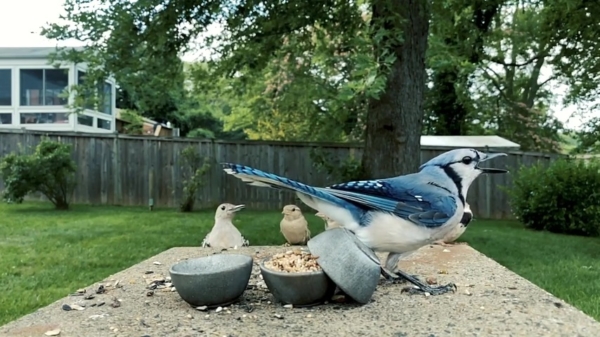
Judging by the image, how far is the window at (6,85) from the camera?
1365 cm

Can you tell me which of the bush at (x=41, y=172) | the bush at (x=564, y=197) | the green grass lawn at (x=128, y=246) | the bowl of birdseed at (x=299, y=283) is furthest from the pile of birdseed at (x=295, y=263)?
the bush at (x=41, y=172)

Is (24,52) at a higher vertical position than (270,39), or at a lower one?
higher

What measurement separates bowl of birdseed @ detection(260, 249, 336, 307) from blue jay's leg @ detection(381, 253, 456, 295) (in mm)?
456

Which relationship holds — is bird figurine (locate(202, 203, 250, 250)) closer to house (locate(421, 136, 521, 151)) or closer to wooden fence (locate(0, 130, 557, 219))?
wooden fence (locate(0, 130, 557, 219))

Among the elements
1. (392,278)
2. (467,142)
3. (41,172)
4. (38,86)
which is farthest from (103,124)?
(392,278)

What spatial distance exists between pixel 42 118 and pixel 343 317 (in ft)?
44.0

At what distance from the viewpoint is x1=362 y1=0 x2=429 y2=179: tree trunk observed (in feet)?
17.9

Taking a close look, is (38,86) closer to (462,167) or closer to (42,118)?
(42,118)

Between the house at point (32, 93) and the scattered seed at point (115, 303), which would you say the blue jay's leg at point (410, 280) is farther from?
the house at point (32, 93)

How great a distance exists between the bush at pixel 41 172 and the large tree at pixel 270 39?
3193 mm

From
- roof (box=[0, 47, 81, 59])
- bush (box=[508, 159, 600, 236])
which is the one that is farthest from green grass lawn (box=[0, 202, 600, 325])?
roof (box=[0, 47, 81, 59])

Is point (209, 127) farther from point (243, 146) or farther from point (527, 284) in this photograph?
point (527, 284)

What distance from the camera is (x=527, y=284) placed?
285 centimetres

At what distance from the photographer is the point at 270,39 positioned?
6.70 metres
